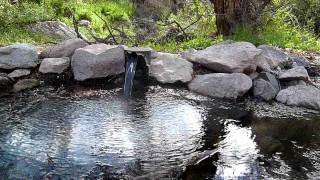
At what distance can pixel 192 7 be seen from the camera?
1371 cm

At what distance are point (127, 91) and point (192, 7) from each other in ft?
22.2

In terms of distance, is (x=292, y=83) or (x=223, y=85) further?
(x=292, y=83)

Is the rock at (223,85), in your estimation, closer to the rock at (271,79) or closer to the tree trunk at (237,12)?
the rock at (271,79)

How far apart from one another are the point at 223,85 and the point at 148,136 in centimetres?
237

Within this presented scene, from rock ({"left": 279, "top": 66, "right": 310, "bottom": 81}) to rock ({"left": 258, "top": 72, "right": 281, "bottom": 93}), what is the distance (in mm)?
145

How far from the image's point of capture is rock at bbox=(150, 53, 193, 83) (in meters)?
7.98

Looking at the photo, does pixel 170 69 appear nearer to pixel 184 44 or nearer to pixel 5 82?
pixel 184 44

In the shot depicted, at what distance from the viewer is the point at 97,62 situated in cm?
779

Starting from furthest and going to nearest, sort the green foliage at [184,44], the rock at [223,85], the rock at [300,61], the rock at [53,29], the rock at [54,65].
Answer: the rock at [53,29], the green foliage at [184,44], the rock at [300,61], the rock at [54,65], the rock at [223,85]

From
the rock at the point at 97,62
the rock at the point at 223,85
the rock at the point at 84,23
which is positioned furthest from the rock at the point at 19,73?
the rock at the point at 84,23

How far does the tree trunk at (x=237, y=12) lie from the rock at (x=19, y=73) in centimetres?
507

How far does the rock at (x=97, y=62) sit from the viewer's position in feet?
25.6

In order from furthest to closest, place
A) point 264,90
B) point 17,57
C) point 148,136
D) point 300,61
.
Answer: point 300,61
point 17,57
point 264,90
point 148,136

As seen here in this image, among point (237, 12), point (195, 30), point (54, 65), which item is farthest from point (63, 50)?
point (195, 30)
